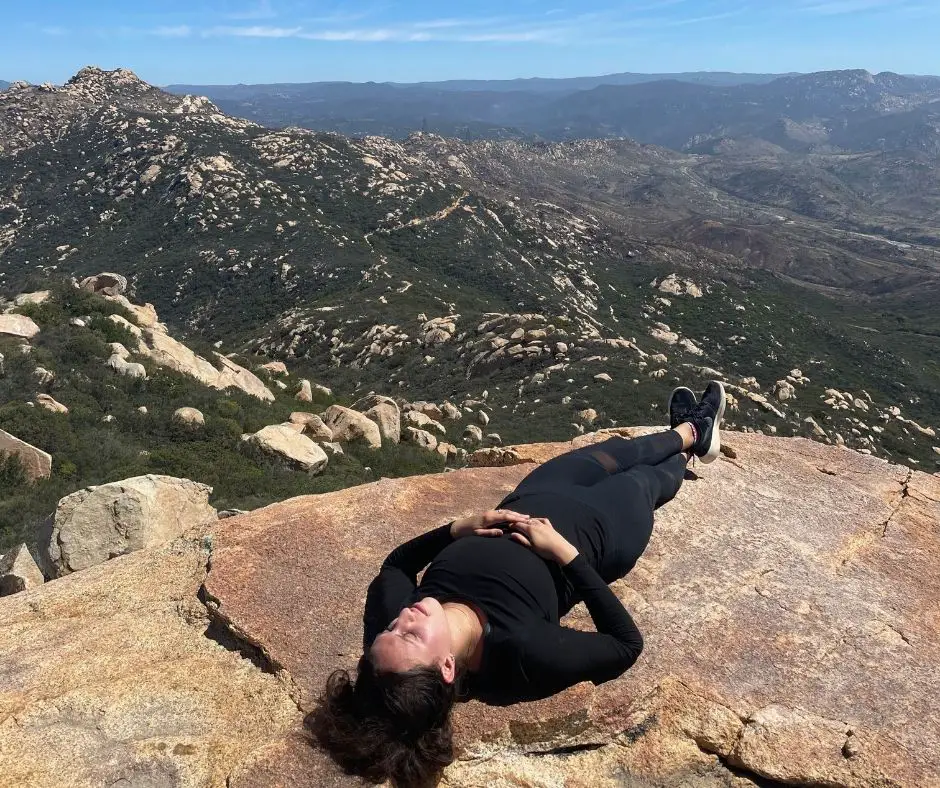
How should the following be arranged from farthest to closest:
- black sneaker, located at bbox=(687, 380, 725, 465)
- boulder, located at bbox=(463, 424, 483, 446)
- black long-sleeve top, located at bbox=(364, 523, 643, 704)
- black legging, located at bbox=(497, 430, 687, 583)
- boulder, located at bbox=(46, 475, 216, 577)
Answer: boulder, located at bbox=(463, 424, 483, 446)
black sneaker, located at bbox=(687, 380, 725, 465)
boulder, located at bbox=(46, 475, 216, 577)
black legging, located at bbox=(497, 430, 687, 583)
black long-sleeve top, located at bbox=(364, 523, 643, 704)

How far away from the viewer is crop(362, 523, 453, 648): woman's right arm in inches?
171

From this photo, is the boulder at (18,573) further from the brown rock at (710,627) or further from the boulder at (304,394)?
the boulder at (304,394)

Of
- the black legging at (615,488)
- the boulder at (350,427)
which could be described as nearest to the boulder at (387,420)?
the boulder at (350,427)

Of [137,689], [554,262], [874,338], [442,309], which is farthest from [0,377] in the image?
[874,338]

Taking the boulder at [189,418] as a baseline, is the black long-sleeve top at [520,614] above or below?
above

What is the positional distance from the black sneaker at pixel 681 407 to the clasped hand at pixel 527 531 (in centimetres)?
482

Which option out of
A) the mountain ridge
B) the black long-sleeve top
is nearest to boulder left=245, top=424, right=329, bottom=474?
the black long-sleeve top

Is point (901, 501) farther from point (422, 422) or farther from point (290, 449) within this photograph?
point (422, 422)

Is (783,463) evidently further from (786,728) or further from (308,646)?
(308,646)

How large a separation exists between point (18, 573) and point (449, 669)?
683 cm

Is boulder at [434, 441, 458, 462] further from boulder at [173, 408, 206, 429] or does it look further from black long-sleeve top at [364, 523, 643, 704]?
black long-sleeve top at [364, 523, 643, 704]

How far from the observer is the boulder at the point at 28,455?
12.5 metres

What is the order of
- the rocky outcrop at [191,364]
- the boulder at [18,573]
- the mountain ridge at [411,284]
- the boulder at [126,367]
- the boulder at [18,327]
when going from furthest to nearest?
the mountain ridge at [411,284]
the rocky outcrop at [191,364]
the boulder at [18,327]
the boulder at [126,367]
the boulder at [18,573]

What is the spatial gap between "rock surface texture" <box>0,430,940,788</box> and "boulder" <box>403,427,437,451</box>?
1435cm
